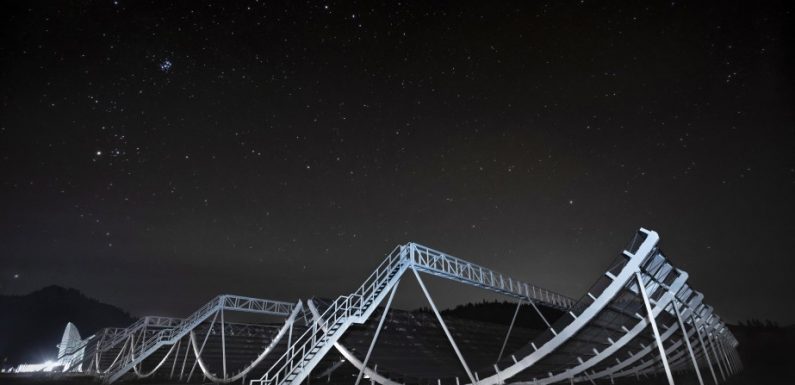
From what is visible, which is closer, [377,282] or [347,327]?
[347,327]

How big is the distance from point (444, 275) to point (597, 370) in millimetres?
11123

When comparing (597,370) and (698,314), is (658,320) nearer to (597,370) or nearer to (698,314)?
(698,314)

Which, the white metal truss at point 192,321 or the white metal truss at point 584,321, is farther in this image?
the white metal truss at point 192,321

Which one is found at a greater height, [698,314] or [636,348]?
[698,314]

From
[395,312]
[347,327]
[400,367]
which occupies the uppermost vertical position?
[395,312]

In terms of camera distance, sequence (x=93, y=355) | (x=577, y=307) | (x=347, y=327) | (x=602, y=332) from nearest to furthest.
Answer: (x=577, y=307) < (x=602, y=332) < (x=347, y=327) < (x=93, y=355)

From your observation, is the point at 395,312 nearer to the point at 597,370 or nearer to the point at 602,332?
the point at 602,332

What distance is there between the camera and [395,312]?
2084 cm

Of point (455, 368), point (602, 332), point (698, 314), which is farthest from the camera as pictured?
point (455, 368)

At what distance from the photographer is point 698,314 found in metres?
17.6

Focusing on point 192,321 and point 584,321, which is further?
point 192,321

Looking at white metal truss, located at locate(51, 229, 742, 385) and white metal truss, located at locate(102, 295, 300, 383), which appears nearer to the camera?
white metal truss, located at locate(51, 229, 742, 385)

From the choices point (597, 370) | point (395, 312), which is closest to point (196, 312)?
point (395, 312)

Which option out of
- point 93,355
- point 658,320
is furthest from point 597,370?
point 93,355
